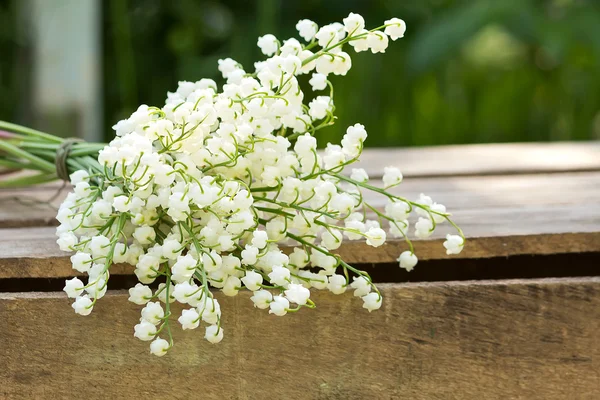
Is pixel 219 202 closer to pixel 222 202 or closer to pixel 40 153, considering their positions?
pixel 222 202

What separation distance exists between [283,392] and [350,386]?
7 centimetres

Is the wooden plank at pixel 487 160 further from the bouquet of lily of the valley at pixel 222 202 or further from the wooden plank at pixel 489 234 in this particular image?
the bouquet of lily of the valley at pixel 222 202

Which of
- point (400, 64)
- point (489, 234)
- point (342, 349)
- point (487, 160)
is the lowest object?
point (342, 349)

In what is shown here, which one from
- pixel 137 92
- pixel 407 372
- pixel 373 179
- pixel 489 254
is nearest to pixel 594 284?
pixel 489 254

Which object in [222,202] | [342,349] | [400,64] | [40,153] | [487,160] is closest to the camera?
[222,202]

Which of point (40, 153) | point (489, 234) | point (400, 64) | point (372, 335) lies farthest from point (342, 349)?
point (400, 64)

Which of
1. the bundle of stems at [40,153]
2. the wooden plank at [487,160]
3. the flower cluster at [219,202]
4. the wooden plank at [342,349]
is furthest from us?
the wooden plank at [487,160]

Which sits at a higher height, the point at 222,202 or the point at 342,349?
the point at 222,202

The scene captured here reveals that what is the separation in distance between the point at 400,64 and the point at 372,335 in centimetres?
175

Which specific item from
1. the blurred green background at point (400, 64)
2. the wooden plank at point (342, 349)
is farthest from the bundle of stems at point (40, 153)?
the blurred green background at point (400, 64)

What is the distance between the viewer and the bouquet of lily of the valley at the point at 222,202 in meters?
0.60

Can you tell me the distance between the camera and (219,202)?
1.99ft

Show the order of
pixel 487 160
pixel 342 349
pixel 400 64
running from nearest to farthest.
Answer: pixel 342 349
pixel 487 160
pixel 400 64

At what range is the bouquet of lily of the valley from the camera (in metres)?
0.60
